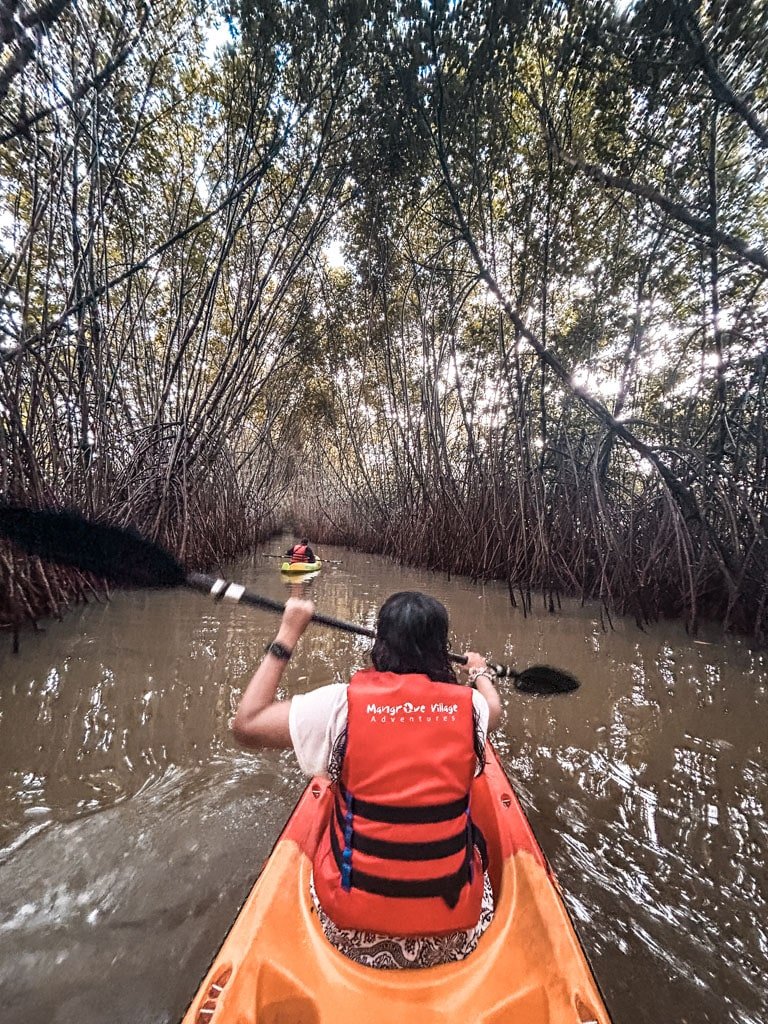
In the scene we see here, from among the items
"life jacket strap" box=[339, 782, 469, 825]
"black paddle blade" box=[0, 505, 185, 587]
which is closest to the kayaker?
"life jacket strap" box=[339, 782, 469, 825]

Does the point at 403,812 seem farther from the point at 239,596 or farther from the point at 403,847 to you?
the point at 239,596

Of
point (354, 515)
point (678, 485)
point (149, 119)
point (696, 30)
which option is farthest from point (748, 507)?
point (354, 515)

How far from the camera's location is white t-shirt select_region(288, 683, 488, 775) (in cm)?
99

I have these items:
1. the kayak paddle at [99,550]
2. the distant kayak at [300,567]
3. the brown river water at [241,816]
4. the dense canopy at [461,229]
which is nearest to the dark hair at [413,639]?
the kayak paddle at [99,550]

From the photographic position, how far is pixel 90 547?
1.98 meters

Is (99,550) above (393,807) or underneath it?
above

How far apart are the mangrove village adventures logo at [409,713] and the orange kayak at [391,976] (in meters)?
0.49

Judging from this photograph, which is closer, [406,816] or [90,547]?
[406,816]

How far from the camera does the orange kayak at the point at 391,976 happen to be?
787mm

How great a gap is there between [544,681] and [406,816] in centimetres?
169

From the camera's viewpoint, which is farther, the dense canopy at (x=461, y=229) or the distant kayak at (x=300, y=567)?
the distant kayak at (x=300, y=567)

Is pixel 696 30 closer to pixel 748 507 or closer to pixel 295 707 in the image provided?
pixel 748 507

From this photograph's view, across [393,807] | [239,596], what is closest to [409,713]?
[393,807]

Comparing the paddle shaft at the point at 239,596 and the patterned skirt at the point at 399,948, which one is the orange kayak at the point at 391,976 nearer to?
the patterned skirt at the point at 399,948
